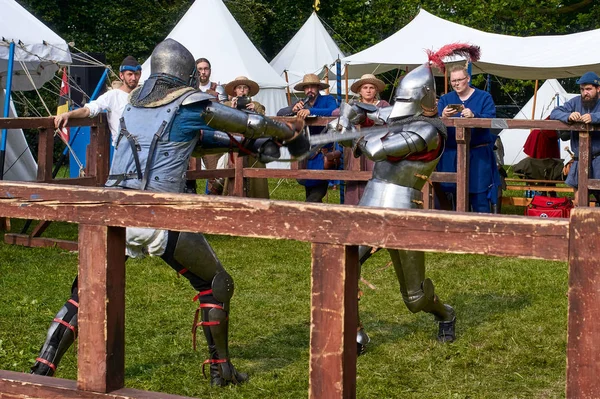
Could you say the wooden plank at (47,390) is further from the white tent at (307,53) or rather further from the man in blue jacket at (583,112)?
the white tent at (307,53)

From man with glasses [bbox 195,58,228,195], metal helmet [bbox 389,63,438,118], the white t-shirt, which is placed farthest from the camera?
man with glasses [bbox 195,58,228,195]

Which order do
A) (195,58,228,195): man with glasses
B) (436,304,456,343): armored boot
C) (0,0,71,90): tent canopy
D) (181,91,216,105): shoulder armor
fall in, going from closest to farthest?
(181,91,216,105): shoulder armor
(436,304,456,343): armored boot
(195,58,228,195): man with glasses
(0,0,71,90): tent canopy

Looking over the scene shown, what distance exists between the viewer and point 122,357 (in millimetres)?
2848

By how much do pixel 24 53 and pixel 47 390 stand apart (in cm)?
789

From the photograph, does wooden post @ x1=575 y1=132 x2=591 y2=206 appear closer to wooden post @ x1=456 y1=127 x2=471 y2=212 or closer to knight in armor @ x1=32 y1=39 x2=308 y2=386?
wooden post @ x1=456 y1=127 x2=471 y2=212

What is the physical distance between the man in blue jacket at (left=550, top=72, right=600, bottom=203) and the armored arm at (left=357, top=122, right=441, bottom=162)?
3.62m

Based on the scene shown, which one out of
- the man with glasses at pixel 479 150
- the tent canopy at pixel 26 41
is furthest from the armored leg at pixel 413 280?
the tent canopy at pixel 26 41

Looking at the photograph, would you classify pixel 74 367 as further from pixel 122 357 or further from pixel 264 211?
pixel 264 211

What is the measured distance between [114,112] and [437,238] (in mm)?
6275

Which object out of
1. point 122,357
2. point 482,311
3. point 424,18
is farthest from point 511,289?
point 424,18

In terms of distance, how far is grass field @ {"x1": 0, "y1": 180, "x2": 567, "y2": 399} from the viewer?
4.88 metres

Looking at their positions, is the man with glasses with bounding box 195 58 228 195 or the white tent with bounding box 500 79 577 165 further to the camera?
the white tent with bounding box 500 79 577 165

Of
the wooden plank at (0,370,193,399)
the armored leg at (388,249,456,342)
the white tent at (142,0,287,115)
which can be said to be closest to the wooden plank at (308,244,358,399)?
the wooden plank at (0,370,193,399)

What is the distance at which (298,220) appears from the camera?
252 cm
